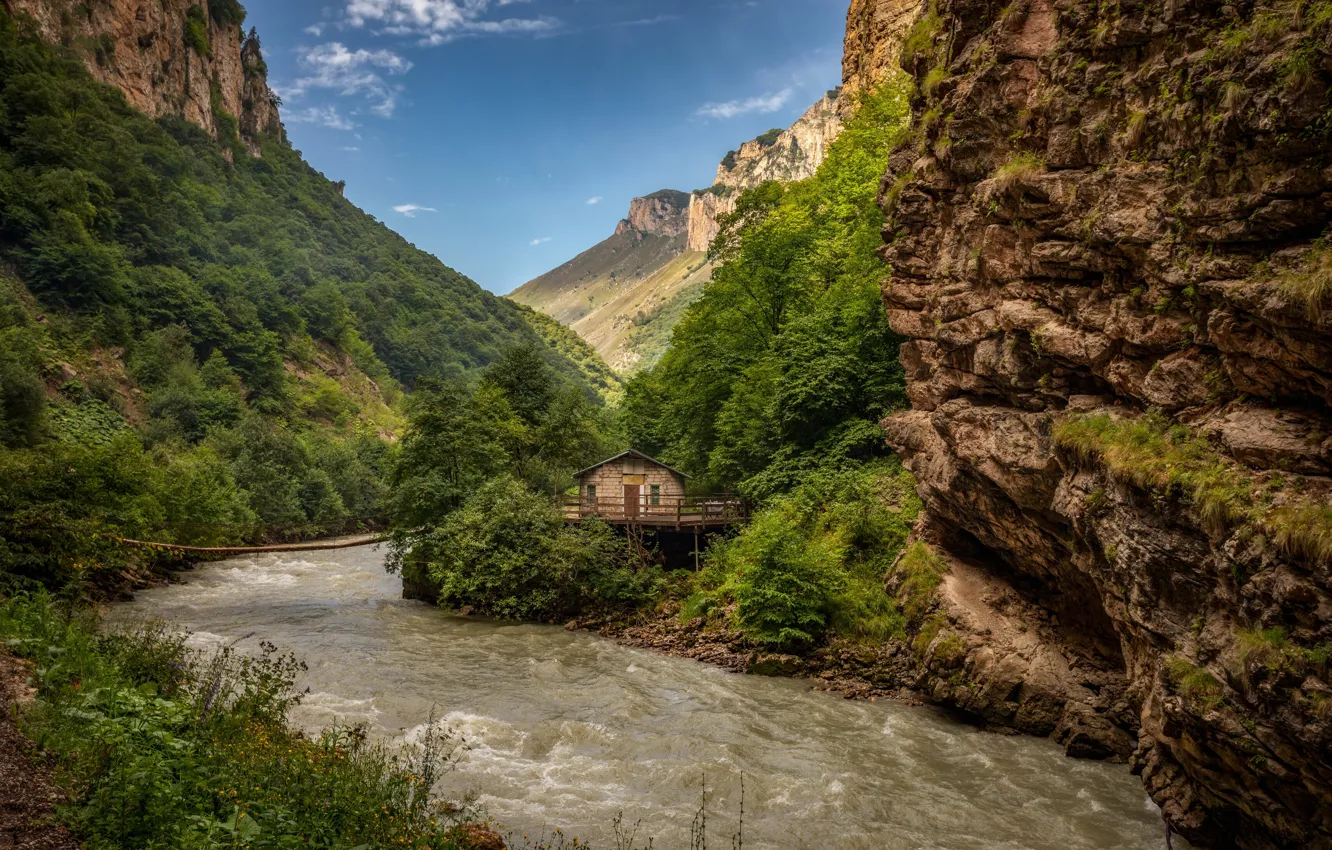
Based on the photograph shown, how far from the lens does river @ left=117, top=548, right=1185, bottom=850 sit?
10.6 meters

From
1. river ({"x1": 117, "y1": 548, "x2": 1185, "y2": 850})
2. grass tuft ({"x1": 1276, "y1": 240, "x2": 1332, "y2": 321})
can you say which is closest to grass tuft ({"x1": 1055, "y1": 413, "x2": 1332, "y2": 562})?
grass tuft ({"x1": 1276, "y1": 240, "x2": 1332, "y2": 321})

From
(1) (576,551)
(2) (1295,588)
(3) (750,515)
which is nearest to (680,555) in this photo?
(3) (750,515)

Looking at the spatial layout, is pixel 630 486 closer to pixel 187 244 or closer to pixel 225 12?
pixel 187 244

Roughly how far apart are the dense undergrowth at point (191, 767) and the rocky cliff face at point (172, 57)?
333 ft

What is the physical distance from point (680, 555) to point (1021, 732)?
1781 centimetres

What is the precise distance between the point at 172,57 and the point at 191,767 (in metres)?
131

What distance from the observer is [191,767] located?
286 inches

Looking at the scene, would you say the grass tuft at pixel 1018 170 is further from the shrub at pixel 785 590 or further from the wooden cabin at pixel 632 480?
the wooden cabin at pixel 632 480

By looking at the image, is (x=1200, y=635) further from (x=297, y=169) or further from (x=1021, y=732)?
(x=297, y=169)

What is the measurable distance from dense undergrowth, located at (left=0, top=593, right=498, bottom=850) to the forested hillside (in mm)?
11238

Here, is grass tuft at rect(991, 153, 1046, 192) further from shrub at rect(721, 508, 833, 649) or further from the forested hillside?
the forested hillside

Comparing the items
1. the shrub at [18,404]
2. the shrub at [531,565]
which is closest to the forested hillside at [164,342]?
the shrub at [18,404]

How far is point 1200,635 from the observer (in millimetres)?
8445

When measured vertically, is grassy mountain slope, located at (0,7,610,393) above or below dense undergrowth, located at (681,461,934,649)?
above
